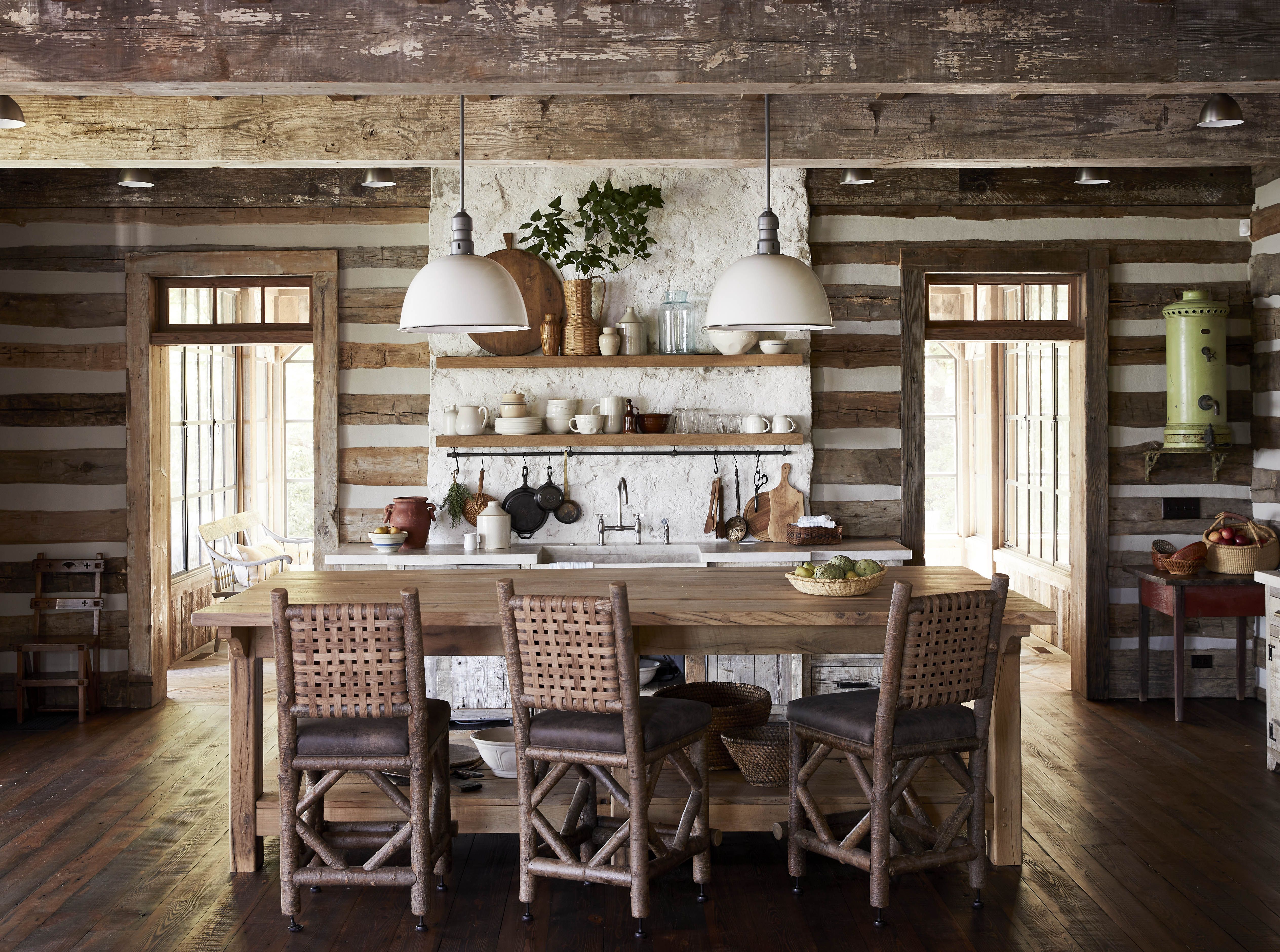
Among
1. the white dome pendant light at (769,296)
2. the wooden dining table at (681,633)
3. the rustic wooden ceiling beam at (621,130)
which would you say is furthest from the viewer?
the rustic wooden ceiling beam at (621,130)

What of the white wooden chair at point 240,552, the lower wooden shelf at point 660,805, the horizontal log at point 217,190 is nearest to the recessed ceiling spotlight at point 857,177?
the horizontal log at point 217,190

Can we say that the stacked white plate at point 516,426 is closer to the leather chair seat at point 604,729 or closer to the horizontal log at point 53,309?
the horizontal log at point 53,309

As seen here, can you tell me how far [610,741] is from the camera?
3.21m

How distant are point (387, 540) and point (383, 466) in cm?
65

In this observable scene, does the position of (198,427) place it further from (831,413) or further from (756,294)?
(756,294)

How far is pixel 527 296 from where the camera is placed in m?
5.99

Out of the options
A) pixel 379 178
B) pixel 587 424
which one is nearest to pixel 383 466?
pixel 587 424

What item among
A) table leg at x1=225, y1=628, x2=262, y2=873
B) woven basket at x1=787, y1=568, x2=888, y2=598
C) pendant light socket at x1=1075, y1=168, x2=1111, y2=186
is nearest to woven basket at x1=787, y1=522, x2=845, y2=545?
woven basket at x1=787, y1=568, x2=888, y2=598

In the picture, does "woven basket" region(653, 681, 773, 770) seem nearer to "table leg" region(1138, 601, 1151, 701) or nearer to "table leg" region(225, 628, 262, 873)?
"table leg" region(225, 628, 262, 873)

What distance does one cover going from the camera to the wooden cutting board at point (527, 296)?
597 centimetres

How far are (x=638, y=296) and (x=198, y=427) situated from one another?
3.37m

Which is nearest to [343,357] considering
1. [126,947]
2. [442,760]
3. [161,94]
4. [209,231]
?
[209,231]

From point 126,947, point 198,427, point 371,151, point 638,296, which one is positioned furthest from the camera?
point 198,427

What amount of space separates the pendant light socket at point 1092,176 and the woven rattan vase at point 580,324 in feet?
8.75
